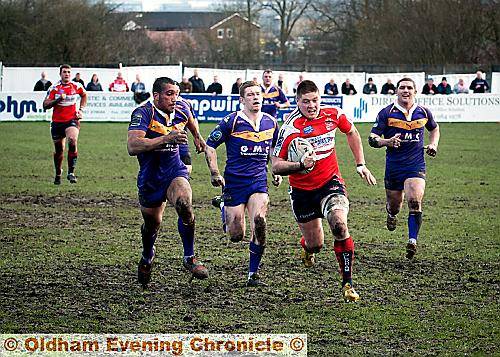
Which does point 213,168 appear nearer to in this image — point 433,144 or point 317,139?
point 317,139

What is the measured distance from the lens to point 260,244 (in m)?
9.40

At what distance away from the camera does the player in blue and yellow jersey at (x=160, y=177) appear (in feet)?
29.7

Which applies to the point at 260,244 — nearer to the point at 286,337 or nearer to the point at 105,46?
the point at 286,337

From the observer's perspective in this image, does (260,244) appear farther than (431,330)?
Yes

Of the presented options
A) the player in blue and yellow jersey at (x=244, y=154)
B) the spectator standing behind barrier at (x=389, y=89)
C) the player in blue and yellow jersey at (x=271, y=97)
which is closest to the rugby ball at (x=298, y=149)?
the player in blue and yellow jersey at (x=244, y=154)

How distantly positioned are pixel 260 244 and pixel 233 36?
5377 cm

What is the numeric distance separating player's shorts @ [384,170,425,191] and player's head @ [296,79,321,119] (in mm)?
2898

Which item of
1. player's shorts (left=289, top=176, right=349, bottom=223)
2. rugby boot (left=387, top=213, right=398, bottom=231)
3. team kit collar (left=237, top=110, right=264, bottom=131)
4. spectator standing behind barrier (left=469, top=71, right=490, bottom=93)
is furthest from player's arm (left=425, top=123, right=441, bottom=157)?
spectator standing behind barrier (left=469, top=71, right=490, bottom=93)

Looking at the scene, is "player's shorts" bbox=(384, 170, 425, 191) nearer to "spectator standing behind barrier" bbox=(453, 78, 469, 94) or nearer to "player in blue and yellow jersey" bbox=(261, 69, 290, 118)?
"player in blue and yellow jersey" bbox=(261, 69, 290, 118)

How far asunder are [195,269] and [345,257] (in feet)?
5.21

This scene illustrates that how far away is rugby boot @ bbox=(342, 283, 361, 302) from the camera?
8.27 metres

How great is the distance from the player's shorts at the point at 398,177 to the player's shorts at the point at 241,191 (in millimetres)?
2364

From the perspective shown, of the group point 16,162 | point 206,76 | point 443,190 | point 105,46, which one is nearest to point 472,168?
point 443,190

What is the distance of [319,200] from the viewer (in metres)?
8.90
